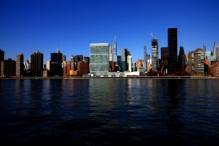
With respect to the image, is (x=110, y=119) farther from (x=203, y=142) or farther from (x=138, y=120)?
(x=203, y=142)

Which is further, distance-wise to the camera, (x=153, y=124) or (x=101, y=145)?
(x=153, y=124)

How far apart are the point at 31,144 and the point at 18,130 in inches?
225

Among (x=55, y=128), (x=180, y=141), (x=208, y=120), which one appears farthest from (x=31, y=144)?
(x=208, y=120)

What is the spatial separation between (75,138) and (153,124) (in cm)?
1082

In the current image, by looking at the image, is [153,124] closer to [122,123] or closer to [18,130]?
[122,123]

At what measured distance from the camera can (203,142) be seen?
18.5m

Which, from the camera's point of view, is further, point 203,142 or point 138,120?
point 138,120

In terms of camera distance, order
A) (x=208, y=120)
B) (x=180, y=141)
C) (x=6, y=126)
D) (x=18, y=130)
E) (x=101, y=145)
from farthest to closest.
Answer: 1. (x=208, y=120)
2. (x=6, y=126)
3. (x=18, y=130)
4. (x=180, y=141)
5. (x=101, y=145)

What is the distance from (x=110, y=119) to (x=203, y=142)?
13.2 m

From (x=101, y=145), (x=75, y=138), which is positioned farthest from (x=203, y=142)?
(x=75, y=138)

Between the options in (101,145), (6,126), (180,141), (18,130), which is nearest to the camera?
(101,145)

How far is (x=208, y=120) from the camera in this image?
27.7m

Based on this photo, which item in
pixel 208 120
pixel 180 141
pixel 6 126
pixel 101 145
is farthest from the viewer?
pixel 208 120

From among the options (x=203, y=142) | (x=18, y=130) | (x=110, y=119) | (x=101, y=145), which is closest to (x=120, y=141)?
(x=101, y=145)
